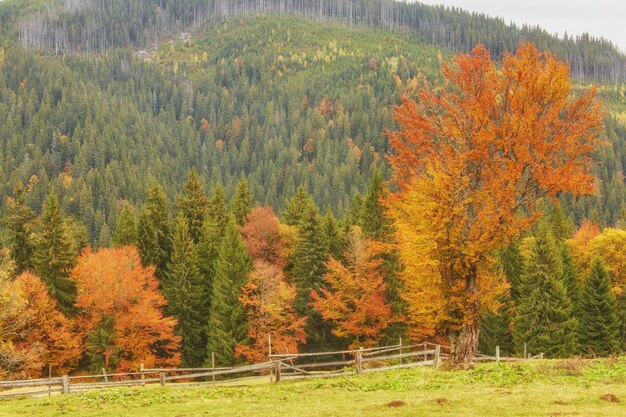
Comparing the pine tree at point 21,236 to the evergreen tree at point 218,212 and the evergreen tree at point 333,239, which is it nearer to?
the evergreen tree at point 218,212

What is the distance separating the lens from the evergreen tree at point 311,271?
6094 cm

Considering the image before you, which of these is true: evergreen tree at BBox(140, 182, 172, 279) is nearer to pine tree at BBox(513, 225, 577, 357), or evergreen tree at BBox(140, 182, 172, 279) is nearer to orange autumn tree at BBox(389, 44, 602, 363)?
pine tree at BBox(513, 225, 577, 357)

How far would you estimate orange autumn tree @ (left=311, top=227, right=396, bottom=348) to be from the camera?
56344mm

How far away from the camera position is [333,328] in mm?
60438

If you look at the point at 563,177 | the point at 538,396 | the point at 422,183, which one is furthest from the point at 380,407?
the point at 563,177

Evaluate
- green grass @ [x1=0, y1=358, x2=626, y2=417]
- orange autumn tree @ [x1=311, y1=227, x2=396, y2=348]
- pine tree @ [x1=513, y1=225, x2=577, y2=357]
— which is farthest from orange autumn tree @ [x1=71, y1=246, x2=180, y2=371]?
→ pine tree @ [x1=513, y1=225, x2=577, y2=357]

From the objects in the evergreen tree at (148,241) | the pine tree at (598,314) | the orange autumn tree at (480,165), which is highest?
the orange autumn tree at (480,165)

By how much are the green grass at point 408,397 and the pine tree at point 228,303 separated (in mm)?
27250

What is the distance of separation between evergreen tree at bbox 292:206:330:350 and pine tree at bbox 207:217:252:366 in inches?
209

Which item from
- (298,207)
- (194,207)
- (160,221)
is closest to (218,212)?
(194,207)

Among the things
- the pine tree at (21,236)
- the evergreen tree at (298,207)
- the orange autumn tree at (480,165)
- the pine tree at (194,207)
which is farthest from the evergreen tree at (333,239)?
the orange autumn tree at (480,165)

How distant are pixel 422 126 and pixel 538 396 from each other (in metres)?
12.8

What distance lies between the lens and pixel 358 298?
2282 inches

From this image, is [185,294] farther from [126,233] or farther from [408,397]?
[408,397]
